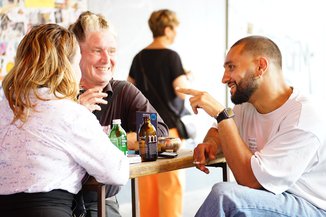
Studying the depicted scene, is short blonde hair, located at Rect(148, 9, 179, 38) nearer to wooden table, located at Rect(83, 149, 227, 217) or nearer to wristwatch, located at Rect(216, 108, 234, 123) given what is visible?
wooden table, located at Rect(83, 149, 227, 217)

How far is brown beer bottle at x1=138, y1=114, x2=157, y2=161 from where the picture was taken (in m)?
2.28

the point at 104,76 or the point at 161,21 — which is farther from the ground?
the point at 161,21

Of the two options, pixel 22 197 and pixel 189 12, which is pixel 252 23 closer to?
pixel 189 12

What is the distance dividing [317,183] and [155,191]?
6.06 feet

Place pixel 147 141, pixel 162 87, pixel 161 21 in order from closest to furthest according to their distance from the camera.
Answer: pixel 147 141, pixel 162 87, pixel 161 21

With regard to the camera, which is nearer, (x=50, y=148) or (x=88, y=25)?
(x=50, y=148)

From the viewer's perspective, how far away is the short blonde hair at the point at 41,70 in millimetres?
1944

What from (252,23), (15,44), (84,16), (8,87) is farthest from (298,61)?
(8,87)

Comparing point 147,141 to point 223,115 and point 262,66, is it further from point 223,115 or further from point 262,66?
point 262,66

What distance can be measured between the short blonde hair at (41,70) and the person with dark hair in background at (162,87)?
2028 mm

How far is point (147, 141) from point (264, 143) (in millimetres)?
487

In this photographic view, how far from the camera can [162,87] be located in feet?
13.9

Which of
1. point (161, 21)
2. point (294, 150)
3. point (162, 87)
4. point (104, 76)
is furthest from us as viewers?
point (161, 21)

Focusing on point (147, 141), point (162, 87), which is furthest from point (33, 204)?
point (162, 87)
